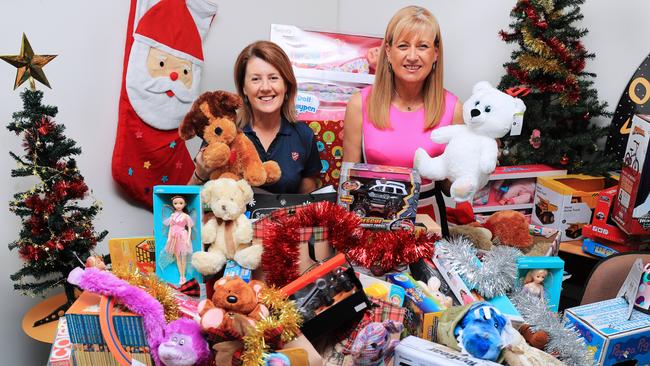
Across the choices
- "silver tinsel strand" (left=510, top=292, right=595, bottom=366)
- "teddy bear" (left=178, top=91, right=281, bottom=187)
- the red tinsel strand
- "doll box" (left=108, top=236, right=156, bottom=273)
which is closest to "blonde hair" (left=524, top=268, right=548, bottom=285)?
"silver tinsel strand" (left=510, top=292, right=595, bottom=366)

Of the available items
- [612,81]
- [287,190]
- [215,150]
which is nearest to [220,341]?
[215,150]

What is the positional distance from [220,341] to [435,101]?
1.29 metres

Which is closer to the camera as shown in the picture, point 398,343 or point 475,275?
point 398,343

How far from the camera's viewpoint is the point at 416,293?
4.17ft

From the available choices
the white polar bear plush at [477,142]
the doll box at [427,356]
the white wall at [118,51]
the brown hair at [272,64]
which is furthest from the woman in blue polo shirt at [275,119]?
the doll box at [427,356]

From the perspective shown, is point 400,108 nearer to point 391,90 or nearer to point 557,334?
point 391,90

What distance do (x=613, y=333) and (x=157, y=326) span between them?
44.0 inches

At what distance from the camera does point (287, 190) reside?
190 centimetres

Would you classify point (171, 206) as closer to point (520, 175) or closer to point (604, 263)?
point (604, 263)

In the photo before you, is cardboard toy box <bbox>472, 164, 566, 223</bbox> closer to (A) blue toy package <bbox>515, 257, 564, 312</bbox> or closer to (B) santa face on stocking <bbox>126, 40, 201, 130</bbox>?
(A) blue toy package <bbox>515, 257, 564, 312</bbox>

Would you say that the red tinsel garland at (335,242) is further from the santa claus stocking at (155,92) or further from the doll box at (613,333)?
the santa claus stocking at (155,92)

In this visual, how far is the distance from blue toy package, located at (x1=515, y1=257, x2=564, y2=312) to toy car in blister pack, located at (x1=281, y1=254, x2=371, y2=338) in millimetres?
530

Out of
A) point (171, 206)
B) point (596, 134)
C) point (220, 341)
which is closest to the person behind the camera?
point (220, 341)

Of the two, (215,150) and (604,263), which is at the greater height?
(215,150)
